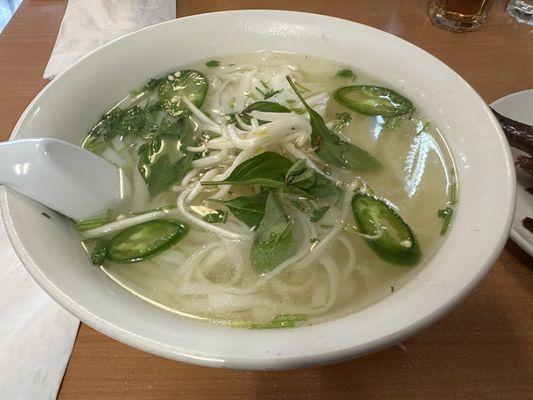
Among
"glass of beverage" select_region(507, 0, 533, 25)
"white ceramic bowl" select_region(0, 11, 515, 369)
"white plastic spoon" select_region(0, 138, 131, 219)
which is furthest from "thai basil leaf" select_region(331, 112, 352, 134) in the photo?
"glass of beverage" select_region(507, 0, 533, 25)

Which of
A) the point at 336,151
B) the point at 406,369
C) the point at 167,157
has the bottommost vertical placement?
the point at 406,369

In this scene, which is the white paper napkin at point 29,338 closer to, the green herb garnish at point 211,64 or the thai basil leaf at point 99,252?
the thai basil leaf at point 99,252

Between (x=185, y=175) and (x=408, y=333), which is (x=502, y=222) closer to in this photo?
(x=408, y=333)

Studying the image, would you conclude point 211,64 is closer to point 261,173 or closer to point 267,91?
point 267,91

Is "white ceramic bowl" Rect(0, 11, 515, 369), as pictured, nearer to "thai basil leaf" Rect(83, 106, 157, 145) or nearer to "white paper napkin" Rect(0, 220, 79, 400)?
"thai basil leaf" Rect(83, 106, 157, 145)

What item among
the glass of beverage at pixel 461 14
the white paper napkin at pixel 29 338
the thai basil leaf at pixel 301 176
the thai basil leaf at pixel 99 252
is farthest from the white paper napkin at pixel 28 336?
the glass of beverage at pixel 461 14

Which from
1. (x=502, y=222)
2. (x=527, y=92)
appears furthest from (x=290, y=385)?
(x=527, y=92)

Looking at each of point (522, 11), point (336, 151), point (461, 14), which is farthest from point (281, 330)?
point (522, 11)
